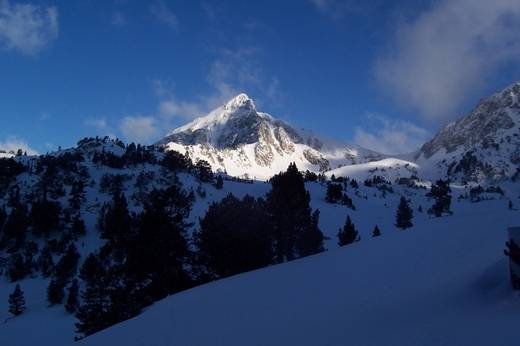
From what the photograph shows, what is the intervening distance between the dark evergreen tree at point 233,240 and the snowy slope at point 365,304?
12934 millimetres

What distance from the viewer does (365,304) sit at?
47.3 ft

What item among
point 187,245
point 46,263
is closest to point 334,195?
point 46,263

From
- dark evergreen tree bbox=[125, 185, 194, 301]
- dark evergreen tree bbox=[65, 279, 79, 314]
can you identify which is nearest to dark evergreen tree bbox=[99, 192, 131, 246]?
dark evergreen tree bbox=[125, 185, 194, 301]

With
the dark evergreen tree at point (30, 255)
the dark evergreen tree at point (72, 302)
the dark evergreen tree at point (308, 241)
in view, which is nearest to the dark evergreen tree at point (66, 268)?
the dark evergreen tree at point (72, 302)

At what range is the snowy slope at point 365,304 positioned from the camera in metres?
10.7

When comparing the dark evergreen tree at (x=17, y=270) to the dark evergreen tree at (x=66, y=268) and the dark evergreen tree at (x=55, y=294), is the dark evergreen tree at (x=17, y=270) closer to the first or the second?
the dark evergreen tree at (x=66, y=268)

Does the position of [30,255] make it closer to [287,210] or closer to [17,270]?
[17,270]

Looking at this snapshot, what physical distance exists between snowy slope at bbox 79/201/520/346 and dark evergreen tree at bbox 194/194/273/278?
42.4 feet

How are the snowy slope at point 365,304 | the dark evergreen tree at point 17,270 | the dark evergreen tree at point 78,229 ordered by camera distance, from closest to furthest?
1. the snowy slope at point 365,304
2. the dark evergreen tree at point 17,270
3. the dark evergreen tree at point 78,229

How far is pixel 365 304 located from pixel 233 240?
23877mm

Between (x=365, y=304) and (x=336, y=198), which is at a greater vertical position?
(x=336, y=198)

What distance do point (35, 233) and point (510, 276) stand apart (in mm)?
98049

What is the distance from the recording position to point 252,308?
16.6m

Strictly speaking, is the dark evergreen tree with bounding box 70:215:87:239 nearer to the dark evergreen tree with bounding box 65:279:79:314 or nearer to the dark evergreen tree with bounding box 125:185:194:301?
the dark evergreen tree with bounding box 65:279:79:314
